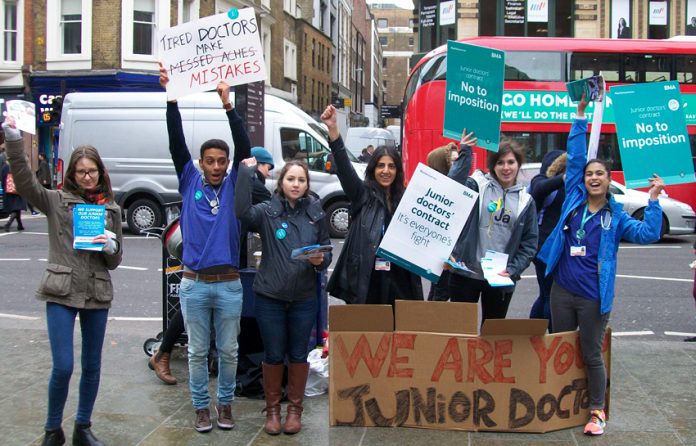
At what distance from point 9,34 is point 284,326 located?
26958 mm

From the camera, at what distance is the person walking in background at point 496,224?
16.7ft

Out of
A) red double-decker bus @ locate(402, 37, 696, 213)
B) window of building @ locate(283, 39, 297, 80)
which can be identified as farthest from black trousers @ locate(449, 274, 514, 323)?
window of building @ locate(283, 39, 297, 80)

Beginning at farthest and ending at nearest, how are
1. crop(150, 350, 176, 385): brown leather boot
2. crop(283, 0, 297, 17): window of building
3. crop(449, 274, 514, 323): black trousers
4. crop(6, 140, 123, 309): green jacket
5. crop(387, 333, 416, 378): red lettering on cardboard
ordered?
1. crop(283, 0, 297, 17): window of building
2. crop(150, 350, 176, 385): brown leather boot
3. crop(449, 274, 514, 323): black trousers
4. crop(387, 333, 416, 378): red lettering on cardboard
5. crop(6, 140, 123, 309): green jacket

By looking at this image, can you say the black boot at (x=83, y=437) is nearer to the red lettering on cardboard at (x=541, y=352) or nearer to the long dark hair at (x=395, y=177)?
the long dark hair at (x=395, y=177)

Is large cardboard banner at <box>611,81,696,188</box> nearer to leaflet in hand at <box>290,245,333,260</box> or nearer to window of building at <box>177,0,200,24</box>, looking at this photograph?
leaflet in hand at <box>290,245,333,260</box>

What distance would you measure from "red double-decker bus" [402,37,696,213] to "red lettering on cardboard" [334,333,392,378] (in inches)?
487

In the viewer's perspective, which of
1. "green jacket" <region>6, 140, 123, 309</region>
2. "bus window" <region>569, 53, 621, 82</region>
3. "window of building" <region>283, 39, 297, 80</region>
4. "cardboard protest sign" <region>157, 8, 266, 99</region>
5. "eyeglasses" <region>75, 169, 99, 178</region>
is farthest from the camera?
"window of building" <region>283, 39, 297, 80</region>

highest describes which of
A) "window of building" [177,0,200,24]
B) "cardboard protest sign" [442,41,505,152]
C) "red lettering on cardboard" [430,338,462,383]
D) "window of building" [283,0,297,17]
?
"window of building" [283,0,297,17]

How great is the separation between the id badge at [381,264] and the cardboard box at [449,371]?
0.33 metres

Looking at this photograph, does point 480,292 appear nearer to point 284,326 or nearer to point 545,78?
point 284,326

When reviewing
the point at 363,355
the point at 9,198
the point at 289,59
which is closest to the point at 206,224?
the point at 363,355

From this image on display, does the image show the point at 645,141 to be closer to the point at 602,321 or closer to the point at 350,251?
the point at 602,321

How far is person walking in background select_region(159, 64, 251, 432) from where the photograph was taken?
464 centimetres

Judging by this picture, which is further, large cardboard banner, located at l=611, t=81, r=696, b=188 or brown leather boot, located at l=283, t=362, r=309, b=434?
large cardboard banner, located at l=611, t=81, r=696, b=188
